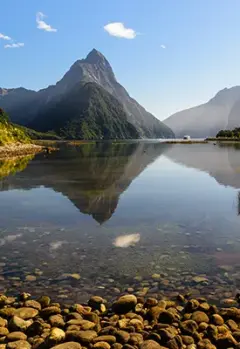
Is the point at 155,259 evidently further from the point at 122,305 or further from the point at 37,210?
the point at 37,210

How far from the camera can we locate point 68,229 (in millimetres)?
26734

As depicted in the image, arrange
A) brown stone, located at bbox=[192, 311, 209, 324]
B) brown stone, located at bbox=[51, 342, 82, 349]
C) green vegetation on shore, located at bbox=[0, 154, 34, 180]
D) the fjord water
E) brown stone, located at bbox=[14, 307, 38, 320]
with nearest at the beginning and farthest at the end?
brown stone, located at bbox=[51, 342, 82, 349] < brown stone, located at bbox=[192, 311, 209, 324] < brown stone, located at bbox=[14, 307, 38, 320] < the fjord water < green vegetation on shore, located at bbox=[0, 154, 34, 180]

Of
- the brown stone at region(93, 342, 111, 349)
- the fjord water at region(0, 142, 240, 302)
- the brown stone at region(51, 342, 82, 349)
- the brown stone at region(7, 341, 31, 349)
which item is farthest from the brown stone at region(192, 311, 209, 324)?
the brown stone at region(7, 341, 31, 349)

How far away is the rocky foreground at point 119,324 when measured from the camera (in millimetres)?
11625

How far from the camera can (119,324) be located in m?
12.8

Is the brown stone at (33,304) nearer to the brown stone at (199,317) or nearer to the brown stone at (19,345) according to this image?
the brown stone at (19,345)

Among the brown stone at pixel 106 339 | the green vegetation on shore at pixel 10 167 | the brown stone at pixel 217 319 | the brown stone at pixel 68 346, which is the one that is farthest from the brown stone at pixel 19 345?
the green vegetation on shore at pixel 10 167

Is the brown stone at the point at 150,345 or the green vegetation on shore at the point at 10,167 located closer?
the brown stone at the point at 150,345

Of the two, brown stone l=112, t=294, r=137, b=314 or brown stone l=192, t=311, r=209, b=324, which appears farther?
brown stone l=112, t=294, r=137, b=314

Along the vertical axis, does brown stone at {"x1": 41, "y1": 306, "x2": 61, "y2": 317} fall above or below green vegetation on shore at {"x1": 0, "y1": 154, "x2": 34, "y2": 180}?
below

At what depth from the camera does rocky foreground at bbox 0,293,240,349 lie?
11.6 m

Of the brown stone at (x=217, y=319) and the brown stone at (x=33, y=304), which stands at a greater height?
the brown stone at (x=33, y=304)

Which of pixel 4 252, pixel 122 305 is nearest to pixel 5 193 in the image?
pixel 4 252

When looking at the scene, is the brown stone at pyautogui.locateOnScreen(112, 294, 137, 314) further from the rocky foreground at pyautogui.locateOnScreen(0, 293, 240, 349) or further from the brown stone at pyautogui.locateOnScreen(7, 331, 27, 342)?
the brown stone at pyautogui.locateOnScreen(7, 331, 27, 342)
